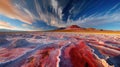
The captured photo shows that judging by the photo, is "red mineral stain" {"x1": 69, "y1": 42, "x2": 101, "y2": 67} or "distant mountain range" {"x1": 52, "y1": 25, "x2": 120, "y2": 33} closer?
"red mineral stain" {"x1": 69, "y1": 42, "x2": 101, "y2": 67}

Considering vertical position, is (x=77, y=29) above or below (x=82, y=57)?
above

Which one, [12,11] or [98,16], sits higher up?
[12,11]

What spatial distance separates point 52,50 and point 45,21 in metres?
1.77

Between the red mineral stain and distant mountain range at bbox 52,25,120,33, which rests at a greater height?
distant mountain range at bbox 52,25,120,33

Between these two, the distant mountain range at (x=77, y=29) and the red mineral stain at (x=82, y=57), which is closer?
the red mineral stain at (x=82, y=57)

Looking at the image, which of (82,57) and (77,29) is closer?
(82,57)

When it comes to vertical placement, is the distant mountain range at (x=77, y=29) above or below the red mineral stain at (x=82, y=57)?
above

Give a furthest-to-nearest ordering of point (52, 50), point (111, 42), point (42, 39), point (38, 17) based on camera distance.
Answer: point (38, 17)
point (42, 39)
point (111, 42)
point (52, 50)

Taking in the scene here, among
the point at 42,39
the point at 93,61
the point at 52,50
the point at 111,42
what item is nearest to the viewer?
the point at 93,61

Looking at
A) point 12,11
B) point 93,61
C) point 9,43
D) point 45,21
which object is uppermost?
point 12,11

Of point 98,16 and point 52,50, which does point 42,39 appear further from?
point 98,16

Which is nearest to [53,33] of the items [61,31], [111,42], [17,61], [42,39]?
[61,31]

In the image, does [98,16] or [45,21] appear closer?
[98,16]

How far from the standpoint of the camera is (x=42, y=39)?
4.43 meters
